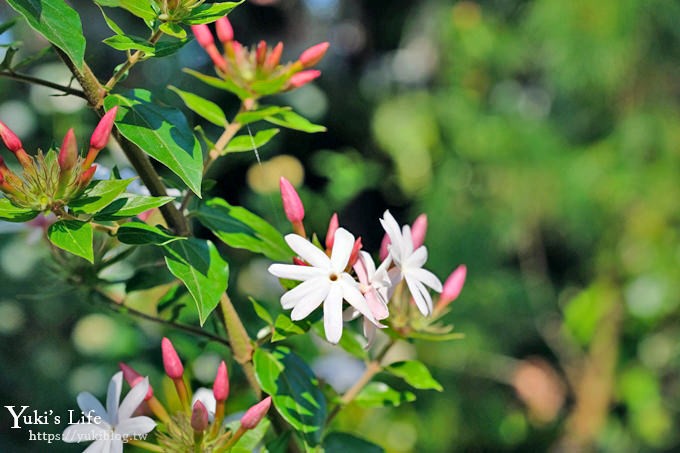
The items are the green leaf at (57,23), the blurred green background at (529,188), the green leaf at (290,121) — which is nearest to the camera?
the green leaf at (57,23)

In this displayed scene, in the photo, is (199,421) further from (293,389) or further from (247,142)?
(247,142)

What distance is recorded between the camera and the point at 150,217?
54 cm

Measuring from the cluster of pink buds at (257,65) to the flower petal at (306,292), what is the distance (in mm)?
143

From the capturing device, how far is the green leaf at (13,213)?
1.22 feet

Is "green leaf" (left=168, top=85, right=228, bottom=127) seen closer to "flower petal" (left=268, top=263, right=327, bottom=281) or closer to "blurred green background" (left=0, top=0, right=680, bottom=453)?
"flower petal" (left=268, top=263, right=327, bottom=281)

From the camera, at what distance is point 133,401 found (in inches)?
16.2

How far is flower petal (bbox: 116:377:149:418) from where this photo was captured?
1.33ft

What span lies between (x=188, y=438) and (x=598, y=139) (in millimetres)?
1725

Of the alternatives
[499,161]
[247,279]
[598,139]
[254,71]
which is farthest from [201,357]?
[598,139]

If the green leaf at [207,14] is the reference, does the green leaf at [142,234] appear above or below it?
below

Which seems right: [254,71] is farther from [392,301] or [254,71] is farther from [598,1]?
[598,1]

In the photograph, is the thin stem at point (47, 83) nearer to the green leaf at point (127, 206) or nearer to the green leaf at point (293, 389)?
the green leaf at point (127, 206)

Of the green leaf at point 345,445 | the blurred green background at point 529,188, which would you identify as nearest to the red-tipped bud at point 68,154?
the green leaf at point 345,445

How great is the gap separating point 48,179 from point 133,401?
13 centimetres
